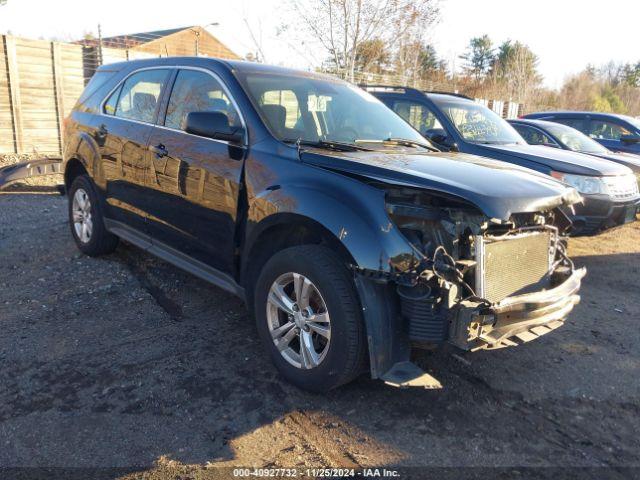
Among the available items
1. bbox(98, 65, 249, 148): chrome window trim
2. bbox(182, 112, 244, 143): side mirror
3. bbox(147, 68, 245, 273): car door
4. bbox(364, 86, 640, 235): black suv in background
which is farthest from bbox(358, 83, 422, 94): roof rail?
bbox(182, 112, 244, 143): side mirror

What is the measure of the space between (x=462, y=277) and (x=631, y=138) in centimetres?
1013

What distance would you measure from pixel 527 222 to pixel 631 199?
428 centimetres

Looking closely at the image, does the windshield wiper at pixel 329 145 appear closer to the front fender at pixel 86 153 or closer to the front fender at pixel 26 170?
the front fender at pixel 86 153

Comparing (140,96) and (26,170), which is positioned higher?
(140,96)

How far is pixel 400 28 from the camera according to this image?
51.2 feet

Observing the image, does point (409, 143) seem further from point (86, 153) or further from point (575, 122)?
point (575, 122)

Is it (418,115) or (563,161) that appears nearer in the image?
(563,161)

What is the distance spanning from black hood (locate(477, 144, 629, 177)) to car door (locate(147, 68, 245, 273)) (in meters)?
3.92

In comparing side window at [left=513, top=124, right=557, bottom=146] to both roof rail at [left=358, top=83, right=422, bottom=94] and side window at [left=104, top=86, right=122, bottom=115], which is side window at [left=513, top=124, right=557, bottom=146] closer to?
roof rail at [left=358, top=83, right=422, bottom=94]

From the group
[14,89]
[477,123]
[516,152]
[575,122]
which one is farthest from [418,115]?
[14,89]

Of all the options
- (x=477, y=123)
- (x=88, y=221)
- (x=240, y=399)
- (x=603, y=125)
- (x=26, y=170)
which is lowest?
(x=240, y=399)

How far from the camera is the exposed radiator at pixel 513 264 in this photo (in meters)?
2.89

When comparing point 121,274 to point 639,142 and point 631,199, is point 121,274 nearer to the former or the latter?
point 631,199

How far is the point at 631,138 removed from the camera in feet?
35.8
